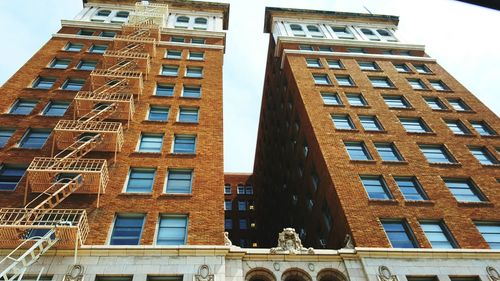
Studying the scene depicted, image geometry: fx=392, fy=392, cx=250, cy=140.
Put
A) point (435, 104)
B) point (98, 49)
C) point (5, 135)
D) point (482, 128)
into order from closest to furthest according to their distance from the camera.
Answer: point (5, 135) → point (482, 128) → point (435, 104) → point (98, 49)

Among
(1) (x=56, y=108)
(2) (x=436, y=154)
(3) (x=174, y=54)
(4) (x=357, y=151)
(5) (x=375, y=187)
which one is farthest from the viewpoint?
(3) (x=174, y=54)

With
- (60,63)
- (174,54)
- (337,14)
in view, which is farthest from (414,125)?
(60,63)

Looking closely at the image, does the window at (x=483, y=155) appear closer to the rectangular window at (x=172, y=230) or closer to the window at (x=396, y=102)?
the window at (x=396, y=102)

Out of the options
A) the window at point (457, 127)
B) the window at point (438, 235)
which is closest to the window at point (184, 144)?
the window at point (438, 235)

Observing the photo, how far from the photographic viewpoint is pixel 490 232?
23109 millimetres

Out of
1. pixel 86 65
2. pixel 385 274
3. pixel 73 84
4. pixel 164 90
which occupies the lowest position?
pixel 385 274

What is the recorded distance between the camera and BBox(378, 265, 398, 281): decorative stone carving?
19.2 metres

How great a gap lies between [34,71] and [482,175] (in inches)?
1418

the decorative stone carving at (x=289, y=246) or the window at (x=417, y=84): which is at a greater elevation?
the window at (x=417, y=84)

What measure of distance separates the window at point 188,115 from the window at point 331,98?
11301 mm

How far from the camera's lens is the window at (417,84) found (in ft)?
124

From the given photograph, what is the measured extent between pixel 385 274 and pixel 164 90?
74.4 ft

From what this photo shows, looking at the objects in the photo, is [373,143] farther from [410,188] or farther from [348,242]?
[348,242]

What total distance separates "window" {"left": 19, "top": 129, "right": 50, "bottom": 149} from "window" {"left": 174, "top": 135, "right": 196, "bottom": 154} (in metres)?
8.75
